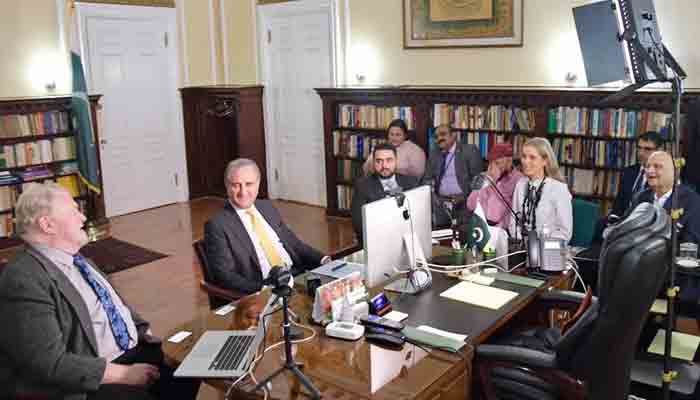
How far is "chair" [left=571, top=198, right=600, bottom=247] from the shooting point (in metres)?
4.15

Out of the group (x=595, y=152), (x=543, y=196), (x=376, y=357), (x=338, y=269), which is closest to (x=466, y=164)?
(x=595, y=152)

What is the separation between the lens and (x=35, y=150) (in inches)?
275

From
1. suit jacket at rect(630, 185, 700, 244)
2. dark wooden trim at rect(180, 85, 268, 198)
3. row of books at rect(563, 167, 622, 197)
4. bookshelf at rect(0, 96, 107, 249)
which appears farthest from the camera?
dark wooden trim at rect(180, 85, 268, 198)

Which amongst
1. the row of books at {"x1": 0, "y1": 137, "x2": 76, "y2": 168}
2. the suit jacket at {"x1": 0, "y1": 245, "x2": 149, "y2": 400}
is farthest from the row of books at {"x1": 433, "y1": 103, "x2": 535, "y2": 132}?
the suit jacket at {"x1": 0, "y1": 245, "x2": 149, "y2": 400}

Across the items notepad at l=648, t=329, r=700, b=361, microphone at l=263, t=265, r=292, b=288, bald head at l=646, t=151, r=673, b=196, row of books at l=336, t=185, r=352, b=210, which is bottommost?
notepad at l=648, t=329, r=700, b=361

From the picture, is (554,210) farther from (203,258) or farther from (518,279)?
(203,258)

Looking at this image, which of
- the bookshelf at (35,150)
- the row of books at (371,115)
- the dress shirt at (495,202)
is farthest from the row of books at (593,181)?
the bookshelf at (35,150)

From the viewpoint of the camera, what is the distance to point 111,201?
8.11 metres

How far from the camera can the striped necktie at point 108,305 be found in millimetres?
2678

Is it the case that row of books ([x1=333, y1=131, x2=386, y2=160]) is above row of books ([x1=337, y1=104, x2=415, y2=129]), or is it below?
below

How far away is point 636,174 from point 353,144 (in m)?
3.27

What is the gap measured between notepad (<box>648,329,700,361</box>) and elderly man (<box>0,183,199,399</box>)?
2.53 m

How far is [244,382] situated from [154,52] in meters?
6.90

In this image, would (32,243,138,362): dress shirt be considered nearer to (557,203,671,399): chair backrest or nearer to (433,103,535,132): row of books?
(557,203,671,399): chair backrest
